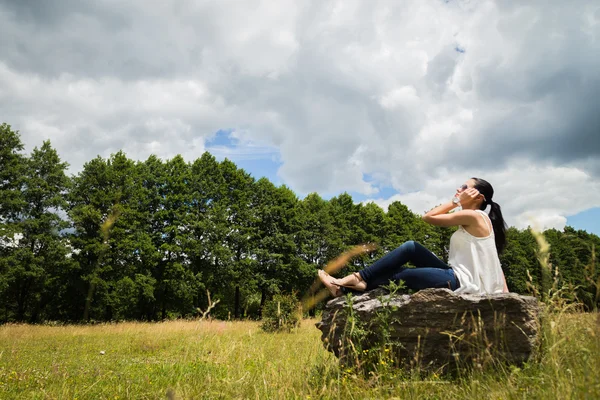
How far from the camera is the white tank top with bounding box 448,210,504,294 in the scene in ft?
12.2

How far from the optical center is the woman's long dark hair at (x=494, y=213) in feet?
14.0

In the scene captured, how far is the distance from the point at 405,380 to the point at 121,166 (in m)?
26.4

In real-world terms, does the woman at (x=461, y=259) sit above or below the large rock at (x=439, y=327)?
above

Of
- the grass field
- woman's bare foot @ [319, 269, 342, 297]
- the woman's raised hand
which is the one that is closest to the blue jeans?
woman's bare foot @ [319, 269, 342, 297]

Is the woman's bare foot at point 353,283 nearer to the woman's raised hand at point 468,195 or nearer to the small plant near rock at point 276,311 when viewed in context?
the woman's raised hand at point 468,195

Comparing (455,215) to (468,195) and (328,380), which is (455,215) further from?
(328,380)

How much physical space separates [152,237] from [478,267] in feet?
82.3

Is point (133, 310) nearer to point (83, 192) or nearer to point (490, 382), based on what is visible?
point (83, 192)

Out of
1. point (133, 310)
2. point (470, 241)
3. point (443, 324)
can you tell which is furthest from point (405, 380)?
point (133, 310)

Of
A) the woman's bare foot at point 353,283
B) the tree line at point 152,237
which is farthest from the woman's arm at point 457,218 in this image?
the tree line at point 152,237

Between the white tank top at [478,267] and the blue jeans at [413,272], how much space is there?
0.14 meters

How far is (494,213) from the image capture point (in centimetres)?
430

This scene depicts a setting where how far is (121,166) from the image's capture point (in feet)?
82.8

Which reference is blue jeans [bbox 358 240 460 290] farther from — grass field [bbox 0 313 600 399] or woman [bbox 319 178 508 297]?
grass field [bbox 0 313 600 399]
